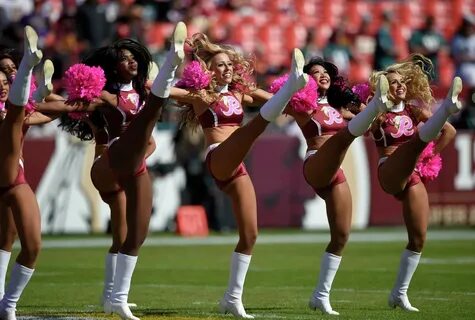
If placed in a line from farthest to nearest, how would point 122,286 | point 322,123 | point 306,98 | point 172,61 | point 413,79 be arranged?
point 413,79 < point 322,123 < point 306,98 < point 122,286 < point 172,61

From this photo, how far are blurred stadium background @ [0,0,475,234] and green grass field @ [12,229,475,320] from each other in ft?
4.06

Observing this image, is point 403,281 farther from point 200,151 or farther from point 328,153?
point 200,151

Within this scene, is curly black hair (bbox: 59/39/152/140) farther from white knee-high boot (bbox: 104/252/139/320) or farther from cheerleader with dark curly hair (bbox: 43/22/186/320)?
white knee-high boot (bbox: 104/252/139/320)

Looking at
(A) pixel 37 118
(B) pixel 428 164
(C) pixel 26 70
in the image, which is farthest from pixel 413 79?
(C) pixel 26 70

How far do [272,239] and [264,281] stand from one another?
541cm

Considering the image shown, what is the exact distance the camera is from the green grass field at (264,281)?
892 centimetres

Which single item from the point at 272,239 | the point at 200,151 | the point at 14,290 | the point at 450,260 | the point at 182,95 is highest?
the point at 182,95

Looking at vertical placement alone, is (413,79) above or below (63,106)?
above

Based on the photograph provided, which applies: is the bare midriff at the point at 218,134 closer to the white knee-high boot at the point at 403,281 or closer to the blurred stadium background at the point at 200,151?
the white knee-high boot at the point at 403,281

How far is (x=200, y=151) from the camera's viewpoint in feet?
60.4

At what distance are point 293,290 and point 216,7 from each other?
1252cm

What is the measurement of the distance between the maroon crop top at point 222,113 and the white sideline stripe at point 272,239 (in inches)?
291

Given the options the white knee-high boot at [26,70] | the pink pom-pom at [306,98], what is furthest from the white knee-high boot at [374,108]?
the white knee-high boot at [26,70]

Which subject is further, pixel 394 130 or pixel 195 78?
pixel 394 130
